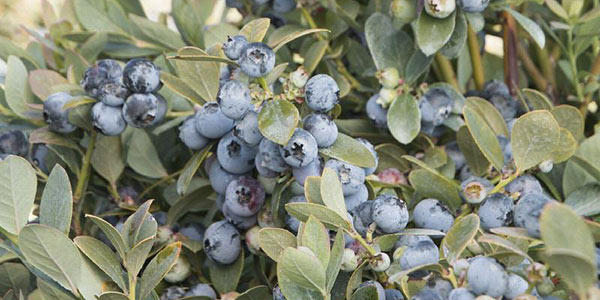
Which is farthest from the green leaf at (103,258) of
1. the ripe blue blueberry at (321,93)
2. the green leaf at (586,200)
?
the green leaf at (586,200)

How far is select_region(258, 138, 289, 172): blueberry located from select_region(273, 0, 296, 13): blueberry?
38 centimetres

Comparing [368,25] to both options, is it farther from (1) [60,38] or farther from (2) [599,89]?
(1) [60,38]

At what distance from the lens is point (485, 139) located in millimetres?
824

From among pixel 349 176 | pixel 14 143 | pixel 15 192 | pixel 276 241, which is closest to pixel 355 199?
pixel 349 176

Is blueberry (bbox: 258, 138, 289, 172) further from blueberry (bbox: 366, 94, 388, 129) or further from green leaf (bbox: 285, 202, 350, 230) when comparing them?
blueberry (bbox: 366, 94, 388, 129)

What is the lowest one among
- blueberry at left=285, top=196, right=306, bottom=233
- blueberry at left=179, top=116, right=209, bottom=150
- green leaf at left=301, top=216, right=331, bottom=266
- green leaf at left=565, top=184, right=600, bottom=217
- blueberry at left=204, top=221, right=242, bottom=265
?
blueberry at left=204, top=221, right=242, bottom=265

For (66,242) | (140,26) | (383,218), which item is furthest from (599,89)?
(66,242)

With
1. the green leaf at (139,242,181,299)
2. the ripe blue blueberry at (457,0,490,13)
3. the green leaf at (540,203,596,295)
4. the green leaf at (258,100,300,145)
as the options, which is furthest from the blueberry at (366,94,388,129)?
the green leaf at (540,203,596,295)

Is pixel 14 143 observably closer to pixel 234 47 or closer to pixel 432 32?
pixel 234 47

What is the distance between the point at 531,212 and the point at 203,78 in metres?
0.43

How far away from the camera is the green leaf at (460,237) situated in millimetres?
598

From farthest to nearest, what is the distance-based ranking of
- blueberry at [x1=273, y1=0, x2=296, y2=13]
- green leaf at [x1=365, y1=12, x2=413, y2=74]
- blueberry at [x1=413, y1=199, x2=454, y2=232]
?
blueberry at [x1=273, y1=0, x2=296, y2=13] < green leaf at [x1=365, y1=12, x2=413, y2=74] < blueberry at [x1=413, y1=199, x2=454, y2=232]

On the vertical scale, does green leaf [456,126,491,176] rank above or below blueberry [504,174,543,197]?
below

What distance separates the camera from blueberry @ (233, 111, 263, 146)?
0.75m
